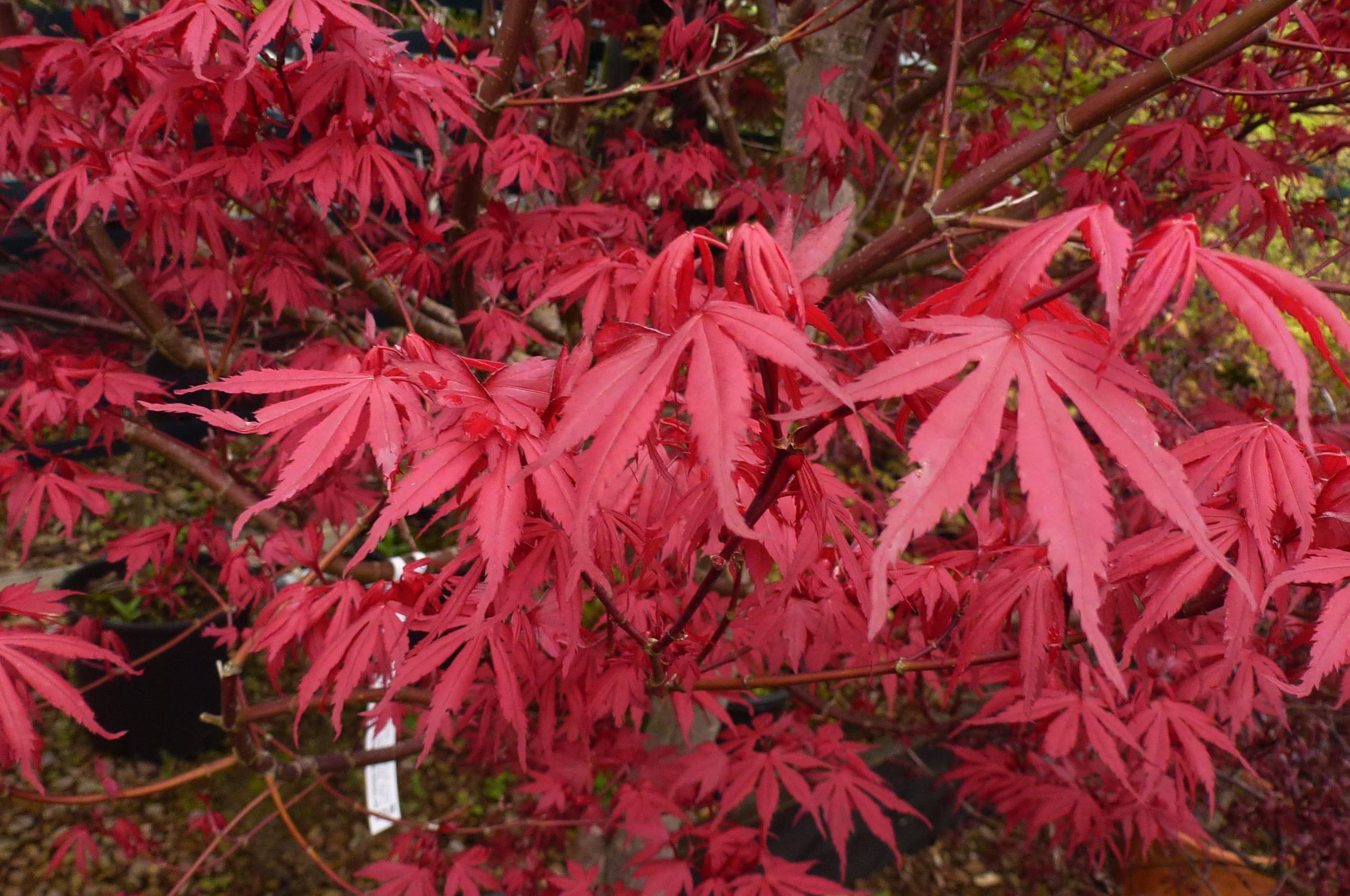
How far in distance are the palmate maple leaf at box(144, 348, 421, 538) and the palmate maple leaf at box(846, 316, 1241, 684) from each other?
0.44m

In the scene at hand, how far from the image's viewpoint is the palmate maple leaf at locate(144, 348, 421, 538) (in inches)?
26.8

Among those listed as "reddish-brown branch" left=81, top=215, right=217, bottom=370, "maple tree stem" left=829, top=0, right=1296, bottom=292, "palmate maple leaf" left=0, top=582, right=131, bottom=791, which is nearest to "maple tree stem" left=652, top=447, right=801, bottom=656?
"maple tree stem" left=829, top=0, right=1296, bottom=292

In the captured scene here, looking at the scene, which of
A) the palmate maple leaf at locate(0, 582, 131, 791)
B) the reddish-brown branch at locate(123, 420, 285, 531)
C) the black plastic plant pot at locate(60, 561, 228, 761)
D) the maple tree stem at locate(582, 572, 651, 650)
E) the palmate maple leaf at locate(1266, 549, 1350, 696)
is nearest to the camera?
the palmate maple leaf at locate(1266, 549, 1350, 696)

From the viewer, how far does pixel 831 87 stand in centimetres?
235

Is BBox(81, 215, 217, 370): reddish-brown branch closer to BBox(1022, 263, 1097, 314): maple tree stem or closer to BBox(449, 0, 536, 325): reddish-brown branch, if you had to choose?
BBox(449, 0, 536, 325): reddish-brown branch

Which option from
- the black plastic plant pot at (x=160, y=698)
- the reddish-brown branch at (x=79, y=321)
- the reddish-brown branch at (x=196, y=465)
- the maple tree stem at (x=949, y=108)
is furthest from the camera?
the black plastic plant pot at (x=160, y=698)

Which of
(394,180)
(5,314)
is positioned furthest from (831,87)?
(5,314)

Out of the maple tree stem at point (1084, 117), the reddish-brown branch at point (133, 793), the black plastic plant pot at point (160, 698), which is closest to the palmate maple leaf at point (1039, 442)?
the maple tree stem at point (1084, 117)

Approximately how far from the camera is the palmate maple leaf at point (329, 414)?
682 millimetres

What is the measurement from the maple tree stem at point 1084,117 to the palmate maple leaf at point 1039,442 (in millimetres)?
615

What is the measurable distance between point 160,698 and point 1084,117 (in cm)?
309

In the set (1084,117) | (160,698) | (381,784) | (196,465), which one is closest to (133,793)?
(381,784)

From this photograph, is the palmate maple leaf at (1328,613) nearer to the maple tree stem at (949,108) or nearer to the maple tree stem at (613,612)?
the maple tree stem at (613,612)

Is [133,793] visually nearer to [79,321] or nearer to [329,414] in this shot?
[329,414]
